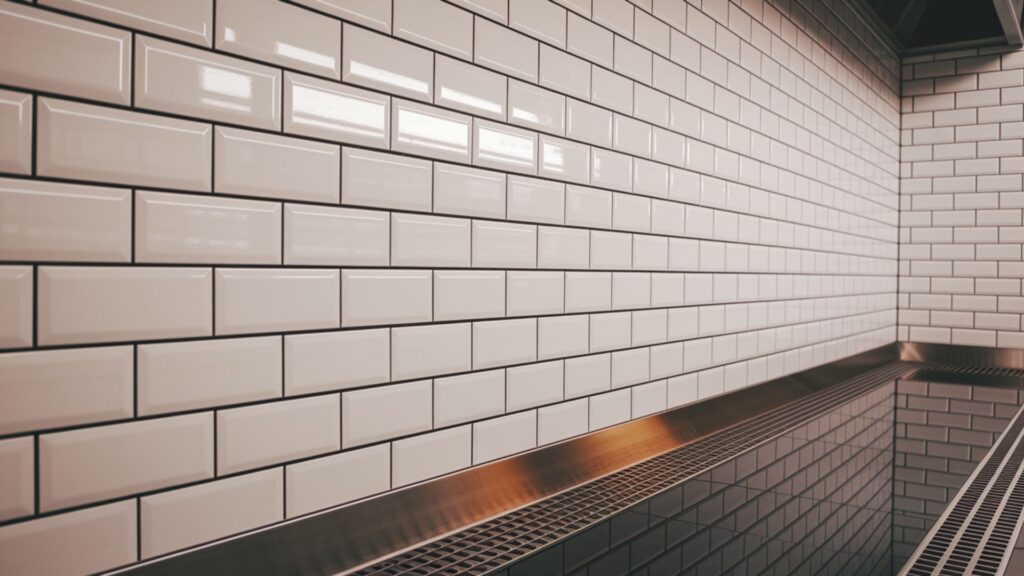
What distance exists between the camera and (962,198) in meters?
4.36

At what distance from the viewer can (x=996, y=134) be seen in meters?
4.23

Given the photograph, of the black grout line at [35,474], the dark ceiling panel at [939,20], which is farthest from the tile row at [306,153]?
the dark ceiling panel at [939,20]

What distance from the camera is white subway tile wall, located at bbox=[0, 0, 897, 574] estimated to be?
2.97 feet

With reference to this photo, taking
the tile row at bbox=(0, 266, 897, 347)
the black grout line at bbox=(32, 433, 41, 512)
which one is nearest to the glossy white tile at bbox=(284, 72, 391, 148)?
the tile row at bbox=(0, 266, 897, 347)

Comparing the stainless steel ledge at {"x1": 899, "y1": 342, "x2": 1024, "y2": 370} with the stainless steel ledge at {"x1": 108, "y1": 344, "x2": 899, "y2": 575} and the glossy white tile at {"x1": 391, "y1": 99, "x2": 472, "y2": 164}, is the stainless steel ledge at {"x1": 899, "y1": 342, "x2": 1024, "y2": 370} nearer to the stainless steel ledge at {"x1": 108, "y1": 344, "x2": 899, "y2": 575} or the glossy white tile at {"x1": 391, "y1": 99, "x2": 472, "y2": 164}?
the stainless steel ledge at {"x1": 108, "y1": 344, "x2": 899, "y2": 575}

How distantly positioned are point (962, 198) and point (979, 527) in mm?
3567

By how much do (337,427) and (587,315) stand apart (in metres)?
0.82

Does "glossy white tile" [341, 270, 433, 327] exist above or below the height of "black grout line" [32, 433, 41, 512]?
above

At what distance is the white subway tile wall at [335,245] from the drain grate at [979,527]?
0.80 meters

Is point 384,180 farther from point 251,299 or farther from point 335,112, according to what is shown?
point 251,299

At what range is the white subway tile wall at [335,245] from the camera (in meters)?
0.90

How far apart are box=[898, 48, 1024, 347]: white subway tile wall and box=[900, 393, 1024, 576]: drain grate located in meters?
2.58

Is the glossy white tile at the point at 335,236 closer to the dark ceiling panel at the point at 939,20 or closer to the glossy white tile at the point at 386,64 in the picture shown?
the glossy white tile at the point at 386,64

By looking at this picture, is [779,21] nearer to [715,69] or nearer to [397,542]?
[715,69]
